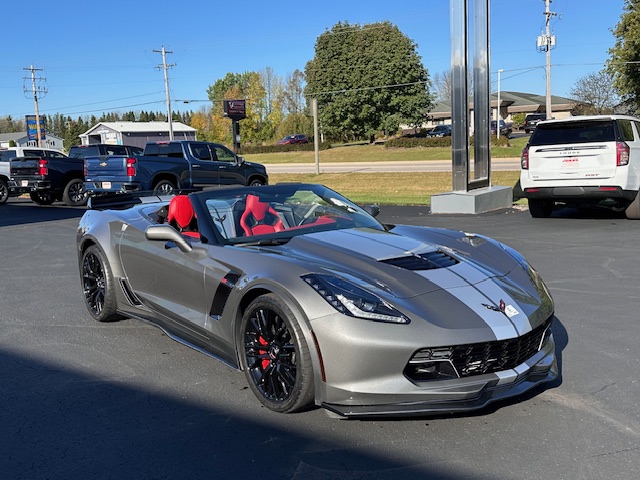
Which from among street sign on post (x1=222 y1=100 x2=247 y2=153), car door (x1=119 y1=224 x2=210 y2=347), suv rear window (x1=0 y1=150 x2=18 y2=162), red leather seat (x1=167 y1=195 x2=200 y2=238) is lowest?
car door (x1=119 y1=224 x2=210 y2=347)

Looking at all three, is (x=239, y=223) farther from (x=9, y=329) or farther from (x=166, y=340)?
(x=9, y=329)

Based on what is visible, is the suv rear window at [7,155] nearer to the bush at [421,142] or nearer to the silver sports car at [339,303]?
the silver sports car at [339,303]

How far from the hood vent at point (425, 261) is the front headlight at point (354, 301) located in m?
0.49

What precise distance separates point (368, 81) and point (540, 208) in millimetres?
55052

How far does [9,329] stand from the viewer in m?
5.85

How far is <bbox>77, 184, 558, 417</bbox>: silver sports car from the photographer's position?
331 cm

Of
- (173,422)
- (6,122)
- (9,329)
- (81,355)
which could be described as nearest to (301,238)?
(173,422)

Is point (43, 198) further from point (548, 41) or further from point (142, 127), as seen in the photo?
point (142, 127)

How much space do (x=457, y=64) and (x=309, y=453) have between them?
12.2 m

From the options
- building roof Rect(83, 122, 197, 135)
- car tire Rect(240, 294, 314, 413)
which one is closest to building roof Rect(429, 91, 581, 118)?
building roof Rect(83, 122, 197, 135)

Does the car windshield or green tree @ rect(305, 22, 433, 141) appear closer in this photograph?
the car windshield

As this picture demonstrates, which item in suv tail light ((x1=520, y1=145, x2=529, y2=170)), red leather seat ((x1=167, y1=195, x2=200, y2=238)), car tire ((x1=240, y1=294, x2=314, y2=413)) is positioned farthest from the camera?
suv tail light ((x1=520, y1=145, x2=529, y2=170))

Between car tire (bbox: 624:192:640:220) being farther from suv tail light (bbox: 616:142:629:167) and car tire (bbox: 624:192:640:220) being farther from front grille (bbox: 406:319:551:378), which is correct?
front grille (bbox: 406:319:551:378)

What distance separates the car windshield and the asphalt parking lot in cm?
103
